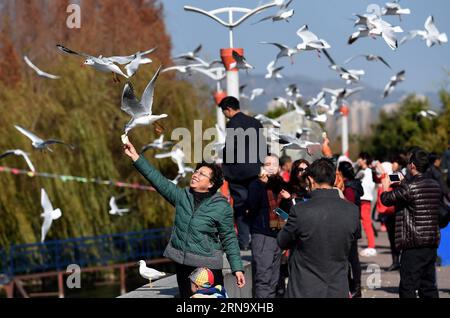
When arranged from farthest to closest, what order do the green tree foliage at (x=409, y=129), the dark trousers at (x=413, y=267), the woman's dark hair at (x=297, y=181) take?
the green tree foliage at (x=409, y=129)
the woman's dark hair at (x=297, y=181)
the dark trousers at (x=413, y=267)

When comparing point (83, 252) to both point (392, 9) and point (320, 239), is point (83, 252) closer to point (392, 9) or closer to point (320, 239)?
point (392, 9)

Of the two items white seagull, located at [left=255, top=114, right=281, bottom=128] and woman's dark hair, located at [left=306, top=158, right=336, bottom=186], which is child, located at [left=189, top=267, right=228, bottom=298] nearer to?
woman's dark hair, located at [left=306, top=158, right=336, bottom=186]

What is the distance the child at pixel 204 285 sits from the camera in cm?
723

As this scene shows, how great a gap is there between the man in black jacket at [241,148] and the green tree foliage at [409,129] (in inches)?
1247

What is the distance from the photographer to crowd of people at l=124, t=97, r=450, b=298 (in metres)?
6.84

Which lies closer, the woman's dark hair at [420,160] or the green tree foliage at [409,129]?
the woman's dark hair at [420,160]

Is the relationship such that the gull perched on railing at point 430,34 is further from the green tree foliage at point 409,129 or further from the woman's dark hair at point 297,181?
the green tree foliage at point 409,129

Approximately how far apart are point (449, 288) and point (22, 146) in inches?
470

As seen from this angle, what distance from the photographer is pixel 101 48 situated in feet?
102

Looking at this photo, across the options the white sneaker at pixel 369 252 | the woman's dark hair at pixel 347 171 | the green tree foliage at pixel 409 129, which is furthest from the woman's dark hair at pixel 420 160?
the green tree foliage at pixel 409 129

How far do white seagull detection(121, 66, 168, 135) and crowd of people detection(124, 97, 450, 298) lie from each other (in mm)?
380

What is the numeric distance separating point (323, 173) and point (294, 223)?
0.37 meters

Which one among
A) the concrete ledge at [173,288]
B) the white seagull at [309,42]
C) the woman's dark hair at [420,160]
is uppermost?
the white seagull at [309,42]

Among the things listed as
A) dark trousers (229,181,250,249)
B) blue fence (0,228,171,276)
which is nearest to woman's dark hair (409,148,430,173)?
dark trousers (229,181,250,249)
